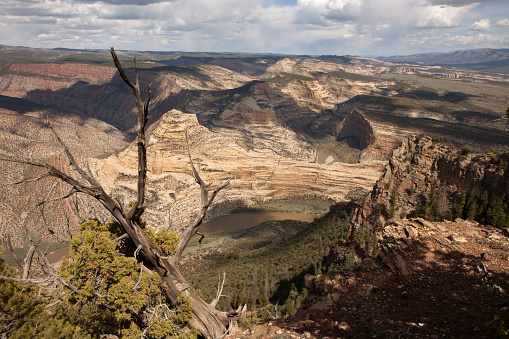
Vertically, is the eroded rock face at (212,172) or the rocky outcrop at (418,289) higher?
the rocky outcrop at (418,289)

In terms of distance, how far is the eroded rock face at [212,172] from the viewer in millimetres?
50312

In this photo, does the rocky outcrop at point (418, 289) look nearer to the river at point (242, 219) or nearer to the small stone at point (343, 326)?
the small stone at point (343, 326)

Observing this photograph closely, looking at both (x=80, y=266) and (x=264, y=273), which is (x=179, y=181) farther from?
(x=80, y=266)

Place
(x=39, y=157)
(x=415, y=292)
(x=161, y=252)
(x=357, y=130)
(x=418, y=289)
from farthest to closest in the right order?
(x=357, y=130) < (x=39, y=157) < (x=418, y=289) < (x=415, y=292) < (x=161, y=252)

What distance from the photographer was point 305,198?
62.1 m

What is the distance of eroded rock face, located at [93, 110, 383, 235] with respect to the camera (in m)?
50.3

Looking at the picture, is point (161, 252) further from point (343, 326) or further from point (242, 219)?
point (242, 219)

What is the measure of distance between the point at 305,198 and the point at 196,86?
9635cm

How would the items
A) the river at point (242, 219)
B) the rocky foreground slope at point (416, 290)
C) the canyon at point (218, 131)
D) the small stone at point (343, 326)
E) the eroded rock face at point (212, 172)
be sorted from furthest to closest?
the river at point (242, 219)
the eroded rock face at point (212, 172)
the canyon at point (218, 131)
the small stone at point (343, 326)
the rocky foreground slope at point (416, 290)

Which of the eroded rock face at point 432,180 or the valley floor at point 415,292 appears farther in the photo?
the eroded rock face at point 432,180

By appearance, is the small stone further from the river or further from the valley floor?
the river

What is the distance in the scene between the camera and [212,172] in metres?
57.3

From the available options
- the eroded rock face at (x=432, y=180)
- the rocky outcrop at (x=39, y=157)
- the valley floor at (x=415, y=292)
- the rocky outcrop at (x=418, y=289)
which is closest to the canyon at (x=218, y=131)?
the rocky outcrop at (x=39, y=157)

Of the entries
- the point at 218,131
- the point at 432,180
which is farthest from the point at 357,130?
the point at 432,180
